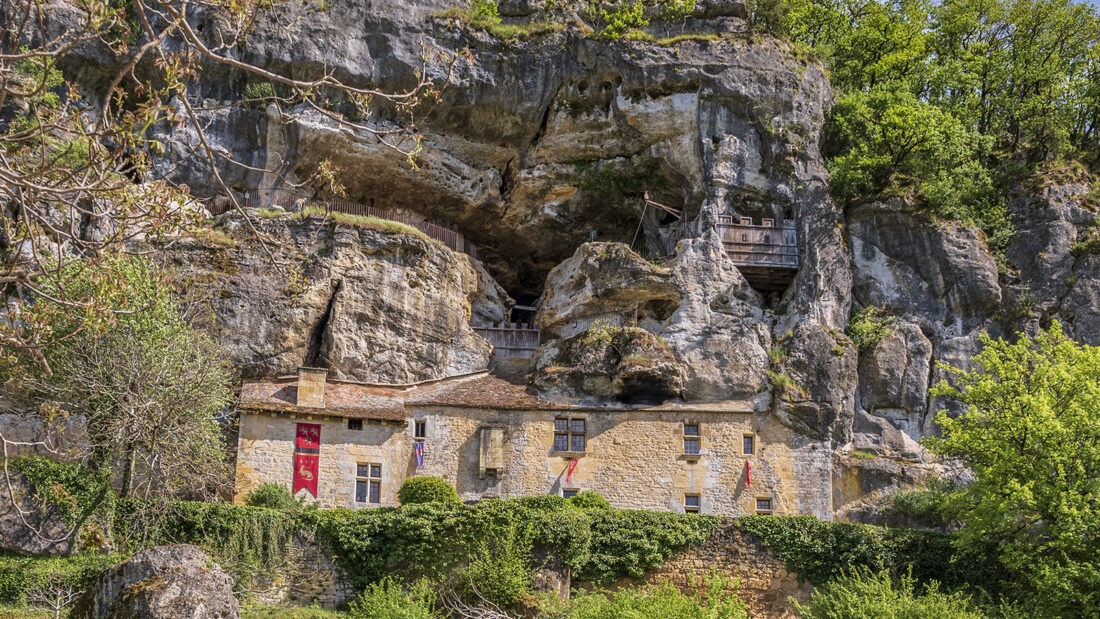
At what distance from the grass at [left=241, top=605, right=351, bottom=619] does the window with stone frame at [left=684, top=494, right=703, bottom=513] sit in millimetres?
10607

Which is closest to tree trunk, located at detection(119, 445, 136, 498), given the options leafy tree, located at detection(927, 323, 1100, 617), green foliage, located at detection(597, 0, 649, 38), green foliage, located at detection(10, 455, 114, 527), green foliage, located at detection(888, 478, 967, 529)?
green foliage, located at detection(10, 455, 114, 527)

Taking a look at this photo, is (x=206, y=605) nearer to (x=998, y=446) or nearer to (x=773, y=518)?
(x=773, y=518)

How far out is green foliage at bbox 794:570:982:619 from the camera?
1908cm

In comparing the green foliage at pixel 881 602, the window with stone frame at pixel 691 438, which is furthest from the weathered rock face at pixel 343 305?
the green foliage at pixel 881 602

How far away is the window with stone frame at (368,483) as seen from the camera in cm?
2798

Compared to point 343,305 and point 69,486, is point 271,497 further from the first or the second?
point 343,305

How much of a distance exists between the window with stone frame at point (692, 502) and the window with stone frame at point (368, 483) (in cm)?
773

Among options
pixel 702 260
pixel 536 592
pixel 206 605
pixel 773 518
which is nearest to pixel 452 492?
pixel 536 592

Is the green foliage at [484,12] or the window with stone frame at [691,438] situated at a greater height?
the green foliage at [484,12]

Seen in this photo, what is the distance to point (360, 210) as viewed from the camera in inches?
1352

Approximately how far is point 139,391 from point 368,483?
702 cm

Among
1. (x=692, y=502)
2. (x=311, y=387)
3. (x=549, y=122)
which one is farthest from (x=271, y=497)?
(x=549, y=122)

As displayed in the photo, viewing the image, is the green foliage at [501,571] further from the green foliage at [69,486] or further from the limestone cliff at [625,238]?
the limestone cliff at [625,238]

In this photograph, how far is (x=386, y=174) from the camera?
3444 centimetres
